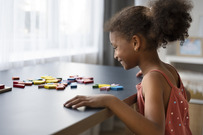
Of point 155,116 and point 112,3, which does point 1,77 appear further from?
point 112,3

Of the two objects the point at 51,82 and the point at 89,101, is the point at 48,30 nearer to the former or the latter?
the point at 51,82

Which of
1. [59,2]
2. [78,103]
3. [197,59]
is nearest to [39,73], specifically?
[78,103]

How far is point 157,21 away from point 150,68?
186mm

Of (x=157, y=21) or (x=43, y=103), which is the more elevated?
(x=157, y=21)

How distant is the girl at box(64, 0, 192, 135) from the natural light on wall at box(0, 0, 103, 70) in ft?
2.67

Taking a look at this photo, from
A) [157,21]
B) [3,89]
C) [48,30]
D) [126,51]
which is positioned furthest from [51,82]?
[48,30]

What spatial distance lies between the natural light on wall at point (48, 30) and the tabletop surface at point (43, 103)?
37cm

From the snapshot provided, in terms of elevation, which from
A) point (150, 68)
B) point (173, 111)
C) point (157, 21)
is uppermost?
point (157, 21)

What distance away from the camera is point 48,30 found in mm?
2090

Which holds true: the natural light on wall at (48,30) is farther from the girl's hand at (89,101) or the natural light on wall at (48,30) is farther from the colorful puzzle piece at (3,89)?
the girl's hand at (89,101)

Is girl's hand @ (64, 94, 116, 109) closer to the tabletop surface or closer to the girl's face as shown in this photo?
the tabletop surface

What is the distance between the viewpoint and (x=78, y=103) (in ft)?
2.75

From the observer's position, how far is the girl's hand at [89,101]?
832 millimetres

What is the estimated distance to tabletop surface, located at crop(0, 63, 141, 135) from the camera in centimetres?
66
